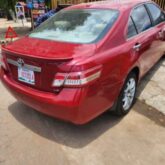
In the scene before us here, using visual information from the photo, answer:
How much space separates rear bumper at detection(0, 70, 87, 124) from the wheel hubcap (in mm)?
980

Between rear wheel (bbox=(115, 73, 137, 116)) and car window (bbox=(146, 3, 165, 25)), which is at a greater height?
car window (bbox=(146, 3, 165, 25))

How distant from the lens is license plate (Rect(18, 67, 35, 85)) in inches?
111

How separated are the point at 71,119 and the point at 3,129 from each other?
3.98 ft

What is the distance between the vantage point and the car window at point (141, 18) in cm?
363

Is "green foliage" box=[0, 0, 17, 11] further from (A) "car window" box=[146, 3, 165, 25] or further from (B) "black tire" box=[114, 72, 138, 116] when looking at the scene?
(B) "black tire" box=[114, 72, 138, 116]

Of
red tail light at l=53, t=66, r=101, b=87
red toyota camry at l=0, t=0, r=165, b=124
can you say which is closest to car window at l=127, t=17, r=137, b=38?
red toyota camry at l=0, t=0, r=165, b=124

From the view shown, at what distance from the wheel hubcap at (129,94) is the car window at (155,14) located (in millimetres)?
1553

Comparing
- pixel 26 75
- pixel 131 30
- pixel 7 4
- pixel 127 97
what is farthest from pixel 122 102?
pixel 7 4

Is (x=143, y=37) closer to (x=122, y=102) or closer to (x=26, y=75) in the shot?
(x=122, y=102)

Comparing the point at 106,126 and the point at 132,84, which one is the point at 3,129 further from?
the point at 132,84

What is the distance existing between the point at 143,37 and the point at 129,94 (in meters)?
0.92

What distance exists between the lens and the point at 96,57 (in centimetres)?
267

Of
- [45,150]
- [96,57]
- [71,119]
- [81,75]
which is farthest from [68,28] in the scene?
[45,150]

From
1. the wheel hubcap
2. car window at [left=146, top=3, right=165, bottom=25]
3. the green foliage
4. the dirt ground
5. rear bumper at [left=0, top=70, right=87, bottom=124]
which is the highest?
car window at [left=146, top=3, right=165, bottom=25]
